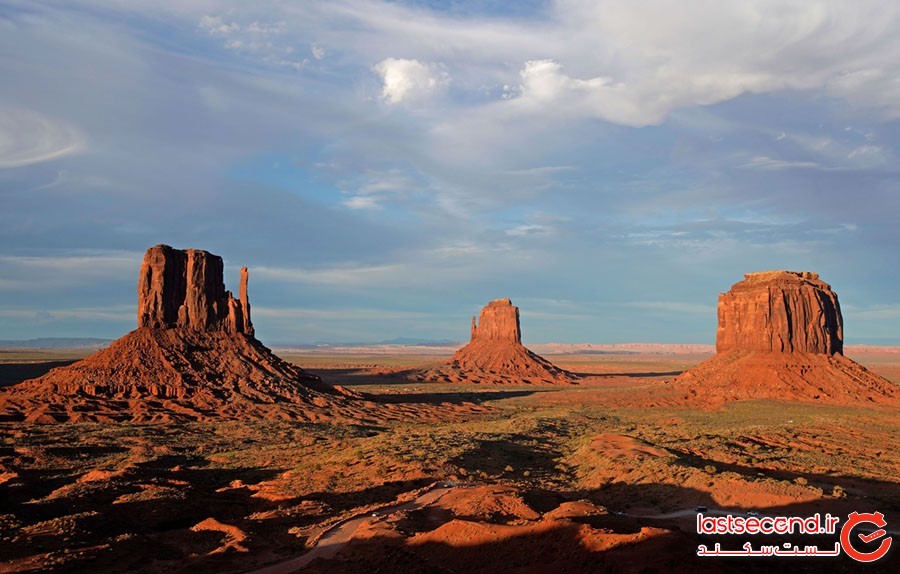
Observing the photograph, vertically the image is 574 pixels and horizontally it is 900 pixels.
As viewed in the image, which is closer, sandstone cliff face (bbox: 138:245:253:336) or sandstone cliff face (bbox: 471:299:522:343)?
sandstone cliff face (bbox: 138:245:253:336)

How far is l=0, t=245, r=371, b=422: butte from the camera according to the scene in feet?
159

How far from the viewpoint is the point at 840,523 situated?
61.6 feet

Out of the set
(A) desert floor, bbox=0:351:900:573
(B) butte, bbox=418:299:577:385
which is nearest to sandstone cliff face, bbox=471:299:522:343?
(B) butte, bbox=418:299:577:385

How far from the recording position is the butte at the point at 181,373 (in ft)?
159

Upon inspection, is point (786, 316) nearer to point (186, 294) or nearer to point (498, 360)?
point (498, 360)

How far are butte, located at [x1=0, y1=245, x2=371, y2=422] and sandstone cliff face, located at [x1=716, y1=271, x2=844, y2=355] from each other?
165ft

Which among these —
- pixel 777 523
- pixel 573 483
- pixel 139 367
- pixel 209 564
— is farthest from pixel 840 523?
pixel 139 367

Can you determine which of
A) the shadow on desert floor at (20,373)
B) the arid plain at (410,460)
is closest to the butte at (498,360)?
the arid plain at (410,460)

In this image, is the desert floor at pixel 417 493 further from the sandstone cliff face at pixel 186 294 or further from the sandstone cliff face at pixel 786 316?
the sandstone cliff face at pixel 786 316

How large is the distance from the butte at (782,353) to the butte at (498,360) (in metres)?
39.2

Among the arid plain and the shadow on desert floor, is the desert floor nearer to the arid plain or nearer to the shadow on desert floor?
the arid plain

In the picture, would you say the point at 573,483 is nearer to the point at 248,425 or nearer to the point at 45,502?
the point at 45,502

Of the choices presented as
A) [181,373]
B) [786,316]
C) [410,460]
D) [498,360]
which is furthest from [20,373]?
[786,316]

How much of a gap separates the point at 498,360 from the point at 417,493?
105318 millimetres
